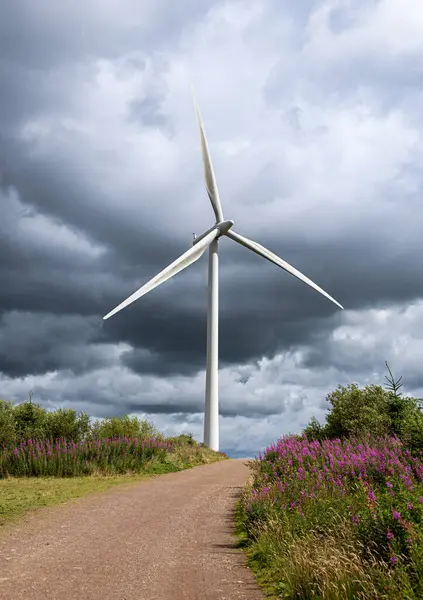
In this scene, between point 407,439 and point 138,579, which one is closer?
point 138,579

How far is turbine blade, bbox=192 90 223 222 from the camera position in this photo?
153 ft

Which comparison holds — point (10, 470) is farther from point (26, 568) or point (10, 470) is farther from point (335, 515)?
point (335, 515)

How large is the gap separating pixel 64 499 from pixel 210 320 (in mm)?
26661

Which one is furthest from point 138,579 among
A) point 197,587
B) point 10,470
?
point 10,470


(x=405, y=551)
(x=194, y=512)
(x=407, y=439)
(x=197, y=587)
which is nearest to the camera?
(x=405, y=551)

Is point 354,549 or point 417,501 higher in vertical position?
point 417,501

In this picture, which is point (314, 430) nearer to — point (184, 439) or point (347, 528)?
point (184, 439)

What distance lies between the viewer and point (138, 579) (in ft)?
32.5

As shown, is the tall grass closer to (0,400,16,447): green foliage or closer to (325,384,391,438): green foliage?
(0,400,16,447): green foliage

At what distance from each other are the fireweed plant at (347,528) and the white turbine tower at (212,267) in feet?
87.9

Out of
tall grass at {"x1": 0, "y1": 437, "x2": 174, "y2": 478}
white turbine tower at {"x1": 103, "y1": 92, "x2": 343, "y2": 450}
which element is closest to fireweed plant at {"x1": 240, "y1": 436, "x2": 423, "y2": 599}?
tall grass at {"x1": 0, "y1": 437, "x2": 174, "y2": 478}

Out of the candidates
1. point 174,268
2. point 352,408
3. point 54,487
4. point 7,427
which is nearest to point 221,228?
point 174,268

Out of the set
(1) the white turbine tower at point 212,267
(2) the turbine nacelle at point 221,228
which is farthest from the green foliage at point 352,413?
(2) the turbine nacelle at point 221,228

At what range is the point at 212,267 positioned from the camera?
46.3 m
